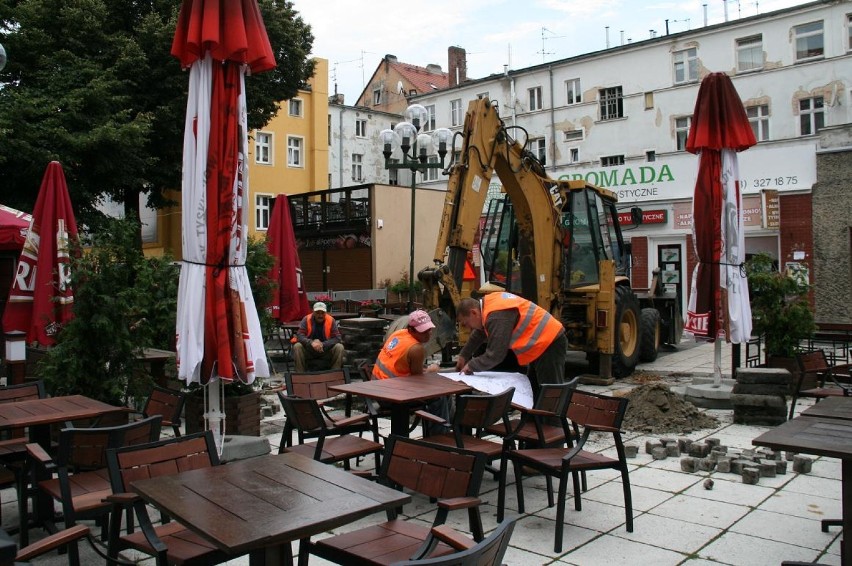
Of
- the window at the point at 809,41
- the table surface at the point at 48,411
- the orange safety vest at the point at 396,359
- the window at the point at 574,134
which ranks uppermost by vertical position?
the window at the point at 809,41

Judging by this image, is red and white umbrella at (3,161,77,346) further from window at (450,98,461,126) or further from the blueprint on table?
window at (450,98,461,126)

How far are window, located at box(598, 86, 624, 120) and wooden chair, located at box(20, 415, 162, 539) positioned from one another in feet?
94.0

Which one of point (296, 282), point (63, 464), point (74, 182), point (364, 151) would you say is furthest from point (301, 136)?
point (63, 464)

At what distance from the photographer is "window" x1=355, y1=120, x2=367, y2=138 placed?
4078 cm

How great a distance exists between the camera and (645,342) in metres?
13.5

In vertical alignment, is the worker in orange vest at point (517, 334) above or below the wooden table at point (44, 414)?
above

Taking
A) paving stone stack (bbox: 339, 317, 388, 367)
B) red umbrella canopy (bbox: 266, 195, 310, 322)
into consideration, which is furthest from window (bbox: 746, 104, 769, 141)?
red umbrella canopy (bbox: 266, 195, 310, 322)

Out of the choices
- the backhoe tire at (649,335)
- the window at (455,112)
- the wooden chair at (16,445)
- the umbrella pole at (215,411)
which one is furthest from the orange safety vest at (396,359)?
the window at (455,112)

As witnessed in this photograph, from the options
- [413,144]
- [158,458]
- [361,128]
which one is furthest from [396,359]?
[361,128]

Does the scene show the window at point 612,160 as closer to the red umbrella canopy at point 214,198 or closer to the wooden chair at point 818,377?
the wooden chair at point 818,377

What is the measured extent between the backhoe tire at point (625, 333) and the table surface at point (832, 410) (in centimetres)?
632

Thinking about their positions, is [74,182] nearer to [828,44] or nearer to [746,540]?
[746,540]

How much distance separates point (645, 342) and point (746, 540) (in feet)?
29.7

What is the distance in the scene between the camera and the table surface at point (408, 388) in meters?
5.29
